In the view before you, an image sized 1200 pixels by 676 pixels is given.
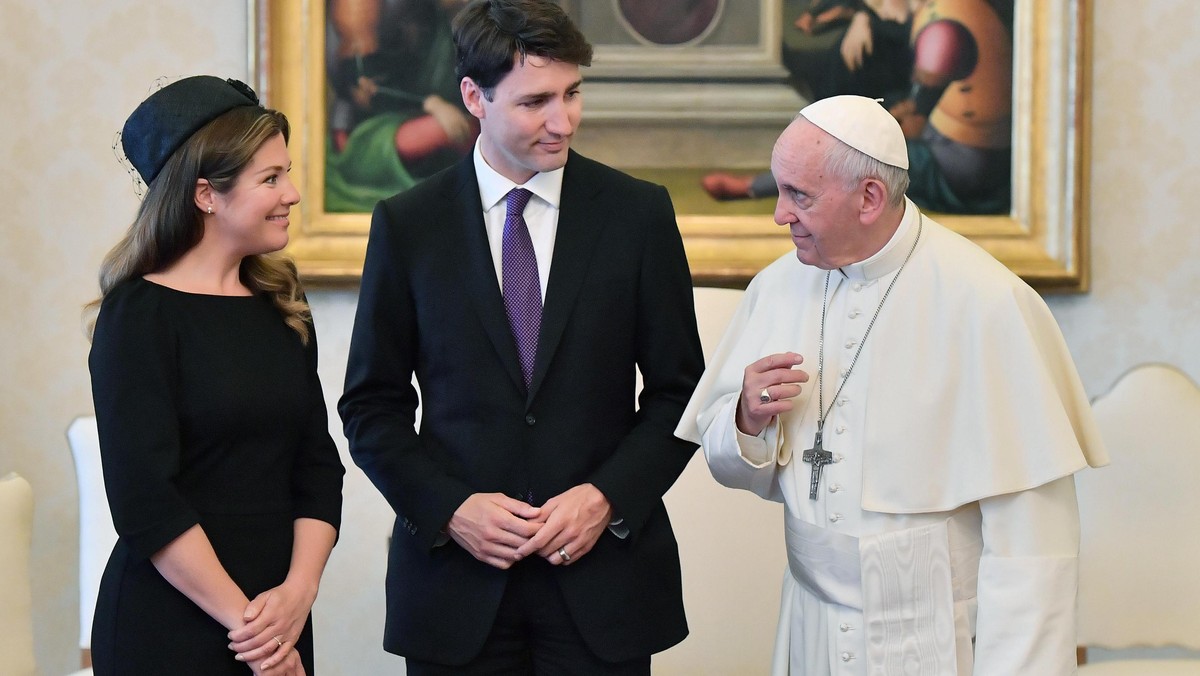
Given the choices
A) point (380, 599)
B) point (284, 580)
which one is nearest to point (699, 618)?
point (380, 599)

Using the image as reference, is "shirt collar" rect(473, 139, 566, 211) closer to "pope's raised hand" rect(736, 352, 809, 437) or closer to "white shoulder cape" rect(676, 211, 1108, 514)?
"pope's raised hand" rect(736, 352, 809, 437)

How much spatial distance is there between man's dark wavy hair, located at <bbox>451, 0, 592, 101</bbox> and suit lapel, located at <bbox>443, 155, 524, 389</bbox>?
0.69 feet

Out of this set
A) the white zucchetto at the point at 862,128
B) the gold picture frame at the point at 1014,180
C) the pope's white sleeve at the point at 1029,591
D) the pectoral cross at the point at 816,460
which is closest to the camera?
the pope's white sleeve at the point at 1029,591

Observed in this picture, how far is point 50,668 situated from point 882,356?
124 inches

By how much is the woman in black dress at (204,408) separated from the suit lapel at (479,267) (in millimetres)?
338

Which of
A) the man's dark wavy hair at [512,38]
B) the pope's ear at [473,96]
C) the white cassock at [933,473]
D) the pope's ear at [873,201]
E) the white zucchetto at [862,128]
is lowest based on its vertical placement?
the white cassock at [933,473]

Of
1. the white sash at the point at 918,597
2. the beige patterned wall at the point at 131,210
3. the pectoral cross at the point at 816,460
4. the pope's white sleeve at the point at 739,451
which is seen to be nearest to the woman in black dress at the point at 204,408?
the pope's white sleeve at the point at 739,451

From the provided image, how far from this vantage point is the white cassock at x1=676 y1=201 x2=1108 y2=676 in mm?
2037

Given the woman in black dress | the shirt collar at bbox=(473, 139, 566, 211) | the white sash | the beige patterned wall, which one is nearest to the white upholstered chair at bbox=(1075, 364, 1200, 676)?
the beige patterned wall

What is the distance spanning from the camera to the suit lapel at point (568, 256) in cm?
233

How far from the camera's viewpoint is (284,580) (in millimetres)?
2328

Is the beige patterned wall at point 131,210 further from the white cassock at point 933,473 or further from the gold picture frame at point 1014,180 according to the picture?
the white cassock at point 933,473

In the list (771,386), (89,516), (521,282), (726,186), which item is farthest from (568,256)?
(89,516)

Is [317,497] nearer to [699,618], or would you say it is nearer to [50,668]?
[699,618]
